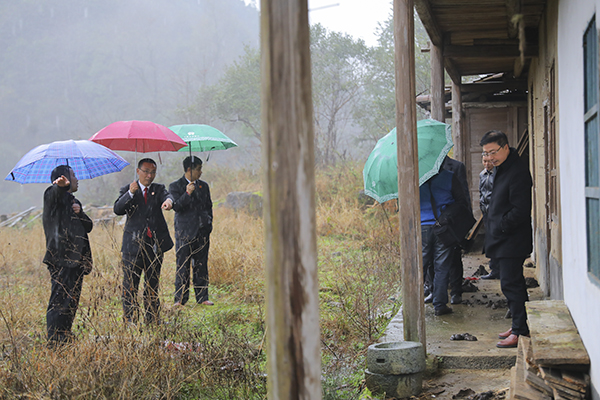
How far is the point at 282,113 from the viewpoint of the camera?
1.88 metres

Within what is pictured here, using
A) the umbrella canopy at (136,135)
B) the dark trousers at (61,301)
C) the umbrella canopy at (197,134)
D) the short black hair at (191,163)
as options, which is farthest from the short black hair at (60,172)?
the short black hair at (191,163)

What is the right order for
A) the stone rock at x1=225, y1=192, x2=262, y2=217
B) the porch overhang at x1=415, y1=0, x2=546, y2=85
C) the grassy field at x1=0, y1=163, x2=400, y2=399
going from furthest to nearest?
1. the stone rock at x1=225, y1=192, x2=262, y2=217
2. the porch overhang at x1=415, y1=0, x2=546, y2=85
3. the grassy field at x1=0, y1=163, x2=400, y2=399

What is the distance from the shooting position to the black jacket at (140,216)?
556 centimetres

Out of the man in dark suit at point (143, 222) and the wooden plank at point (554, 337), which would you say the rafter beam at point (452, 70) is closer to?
the man in dark suit at point (143, 222)

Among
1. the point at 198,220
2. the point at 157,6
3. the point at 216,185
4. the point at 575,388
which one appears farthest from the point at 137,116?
the point at 575,388

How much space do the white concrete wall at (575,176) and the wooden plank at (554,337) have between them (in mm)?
55

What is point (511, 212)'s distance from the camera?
4141mm

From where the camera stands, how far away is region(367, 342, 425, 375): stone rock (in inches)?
147

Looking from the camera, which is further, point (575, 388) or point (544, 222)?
point (544, 222)

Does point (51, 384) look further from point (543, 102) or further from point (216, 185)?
point (216, 185)

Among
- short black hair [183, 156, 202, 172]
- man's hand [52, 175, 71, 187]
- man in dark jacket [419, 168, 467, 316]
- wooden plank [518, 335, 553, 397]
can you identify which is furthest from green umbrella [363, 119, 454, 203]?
man's hand [52, 175, 71, 187]

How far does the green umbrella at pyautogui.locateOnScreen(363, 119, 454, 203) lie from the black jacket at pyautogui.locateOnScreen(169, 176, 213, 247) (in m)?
2.38

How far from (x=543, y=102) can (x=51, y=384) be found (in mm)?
5591

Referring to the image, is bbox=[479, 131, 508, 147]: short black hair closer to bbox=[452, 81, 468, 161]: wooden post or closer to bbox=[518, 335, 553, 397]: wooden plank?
bbox=[518, 335, 553, 397]: wooden plank
